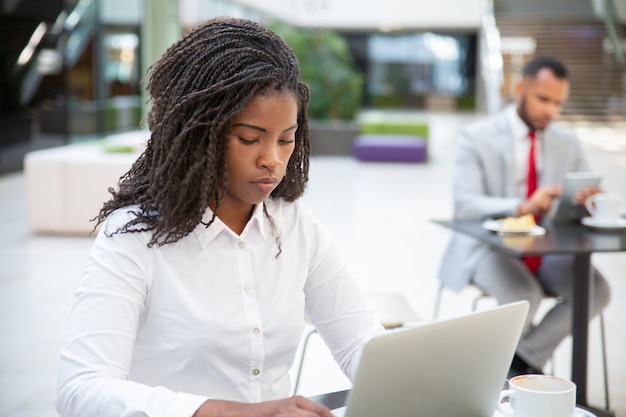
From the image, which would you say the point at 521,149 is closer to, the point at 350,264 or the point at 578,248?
the point at 578,248

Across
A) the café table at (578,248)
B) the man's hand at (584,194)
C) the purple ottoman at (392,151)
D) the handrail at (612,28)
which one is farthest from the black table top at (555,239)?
the handrail at (612,28)

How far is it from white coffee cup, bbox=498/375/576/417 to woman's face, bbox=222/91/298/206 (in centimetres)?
54

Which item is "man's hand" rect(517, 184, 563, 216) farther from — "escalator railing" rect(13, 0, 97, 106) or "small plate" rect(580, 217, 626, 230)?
"escalator railing" rect(13, 0, 97, 106)

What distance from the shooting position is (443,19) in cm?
2800

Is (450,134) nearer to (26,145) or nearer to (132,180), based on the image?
(26,145)

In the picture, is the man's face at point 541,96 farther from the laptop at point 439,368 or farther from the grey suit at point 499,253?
the laptop at point 439,368

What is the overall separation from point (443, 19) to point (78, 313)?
27.8 meters

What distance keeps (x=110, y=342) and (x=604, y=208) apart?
8.68ft

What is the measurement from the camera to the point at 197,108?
1449 millimetres

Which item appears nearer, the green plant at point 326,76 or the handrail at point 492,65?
the green plant at point 326,76

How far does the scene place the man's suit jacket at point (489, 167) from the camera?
12.5 ft

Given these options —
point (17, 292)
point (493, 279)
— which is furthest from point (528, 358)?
point (17, 292)

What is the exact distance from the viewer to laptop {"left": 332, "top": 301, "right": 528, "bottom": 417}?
1.10m

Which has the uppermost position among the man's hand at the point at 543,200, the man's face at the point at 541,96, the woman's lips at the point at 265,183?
the man's face at the point at 541,96
